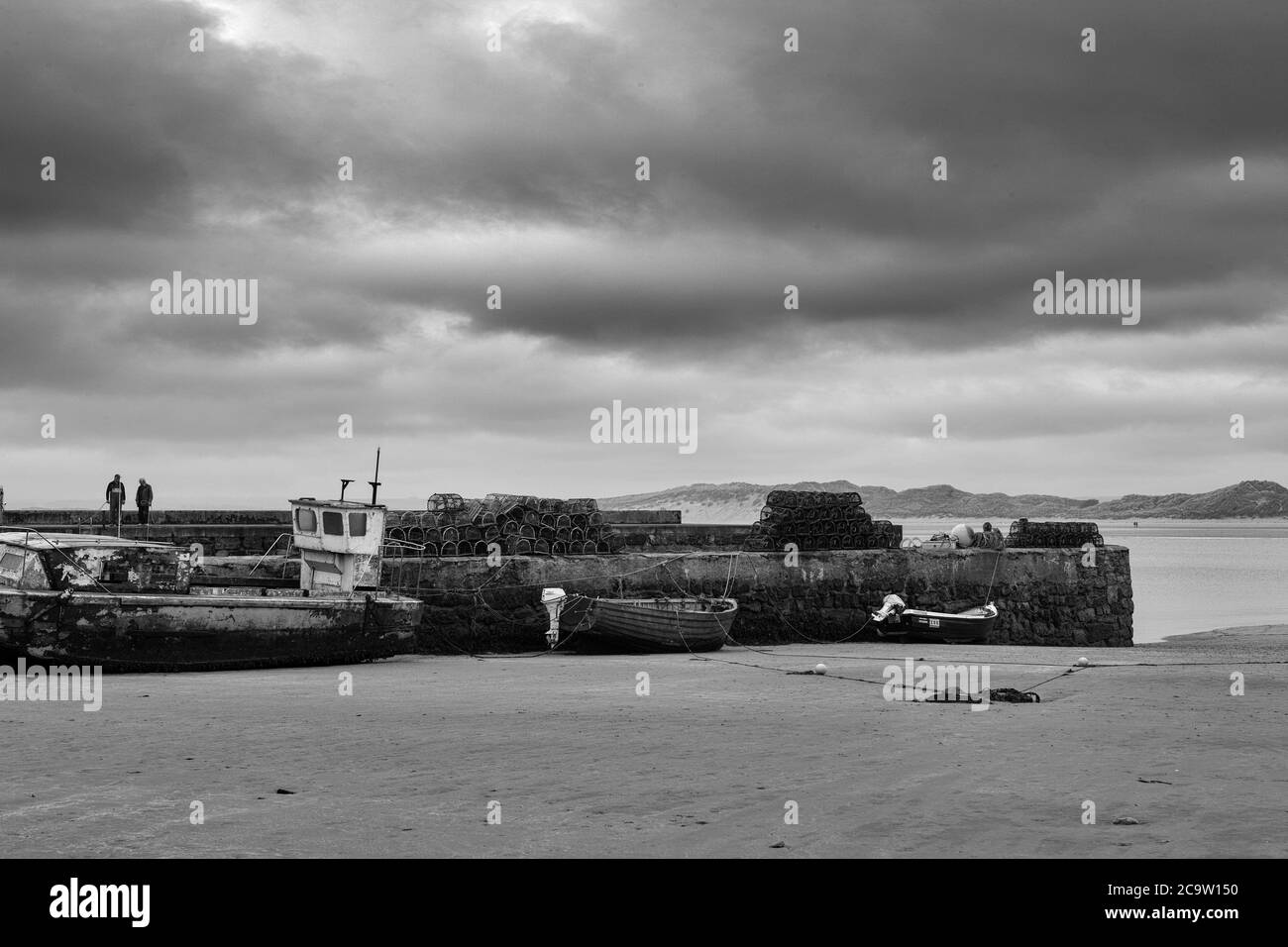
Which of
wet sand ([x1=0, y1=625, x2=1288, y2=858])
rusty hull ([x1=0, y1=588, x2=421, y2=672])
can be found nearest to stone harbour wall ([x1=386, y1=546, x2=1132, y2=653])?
rusty hull ([x1=0, y1=588, x2=421, y2=672])

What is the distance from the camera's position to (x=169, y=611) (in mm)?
14883

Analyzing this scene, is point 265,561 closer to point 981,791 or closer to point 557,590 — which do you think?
point 557,590

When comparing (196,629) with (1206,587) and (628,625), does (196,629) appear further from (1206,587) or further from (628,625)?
(1206,587)

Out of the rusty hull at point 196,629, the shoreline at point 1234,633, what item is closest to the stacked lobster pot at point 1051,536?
the shoreline at point 1234,633

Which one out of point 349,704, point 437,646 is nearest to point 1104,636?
point 437,646

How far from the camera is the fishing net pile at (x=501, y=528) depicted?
21344mm

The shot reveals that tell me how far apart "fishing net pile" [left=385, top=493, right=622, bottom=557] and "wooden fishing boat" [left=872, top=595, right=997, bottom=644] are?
5.37 m

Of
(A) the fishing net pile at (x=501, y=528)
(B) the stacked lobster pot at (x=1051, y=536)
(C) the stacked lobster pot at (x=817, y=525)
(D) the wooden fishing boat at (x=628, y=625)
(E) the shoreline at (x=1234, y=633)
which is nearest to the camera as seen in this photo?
(D) the wooden fishing boat at (x=628, y=625)

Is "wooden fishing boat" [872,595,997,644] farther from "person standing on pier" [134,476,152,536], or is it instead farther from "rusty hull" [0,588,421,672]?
"person standing on pier" [134,476,152,536]

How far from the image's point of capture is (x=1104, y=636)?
25.2 metres

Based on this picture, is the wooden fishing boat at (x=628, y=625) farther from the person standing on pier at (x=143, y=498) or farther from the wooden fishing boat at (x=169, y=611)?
the person standing on pier at (x=143, y=498)

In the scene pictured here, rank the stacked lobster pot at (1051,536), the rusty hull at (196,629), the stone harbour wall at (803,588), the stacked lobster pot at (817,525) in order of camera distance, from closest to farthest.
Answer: the rusty hull at (196,629), the stone harbour wall at (803,588), the stacked lobster pot at (817,525), the stacked lobster pot at (1051,536)

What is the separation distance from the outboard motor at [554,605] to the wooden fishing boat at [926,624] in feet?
20.4

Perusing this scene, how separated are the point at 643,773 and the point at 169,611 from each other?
31.3 ft
